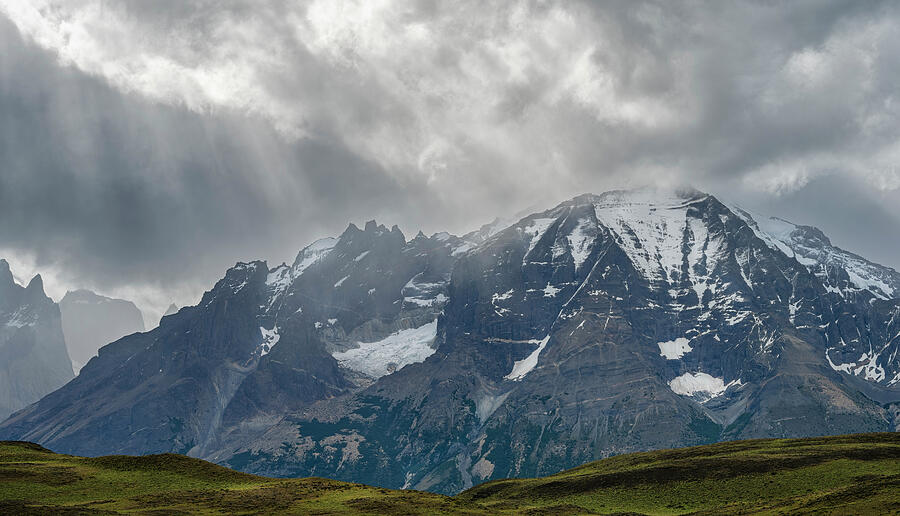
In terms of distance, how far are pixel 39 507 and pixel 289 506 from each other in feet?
112

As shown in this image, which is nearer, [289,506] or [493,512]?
[289,506]

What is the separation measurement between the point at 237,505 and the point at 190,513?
9166mm

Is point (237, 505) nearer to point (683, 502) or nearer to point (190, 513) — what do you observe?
point (190, 513)

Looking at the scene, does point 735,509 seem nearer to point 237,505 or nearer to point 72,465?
point 237,505

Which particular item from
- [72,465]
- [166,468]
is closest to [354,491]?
[166,468]

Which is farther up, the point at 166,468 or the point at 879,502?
the point at 166,468

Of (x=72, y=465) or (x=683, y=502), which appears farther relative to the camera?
(x=683, y=502)

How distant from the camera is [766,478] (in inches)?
7776

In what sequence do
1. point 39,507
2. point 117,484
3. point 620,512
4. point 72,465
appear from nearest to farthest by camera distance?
point 39,507 < point 117,484 < point 72,465 < point 620,512

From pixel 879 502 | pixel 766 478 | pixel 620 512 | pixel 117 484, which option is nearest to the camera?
pixel 879 502

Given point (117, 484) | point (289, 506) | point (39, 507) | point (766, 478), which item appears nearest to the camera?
point (39, 507)

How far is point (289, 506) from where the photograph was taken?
13662 cm

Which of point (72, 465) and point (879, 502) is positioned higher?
point (72, 465)

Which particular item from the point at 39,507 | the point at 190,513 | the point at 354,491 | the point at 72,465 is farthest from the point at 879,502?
the point at 72,465
